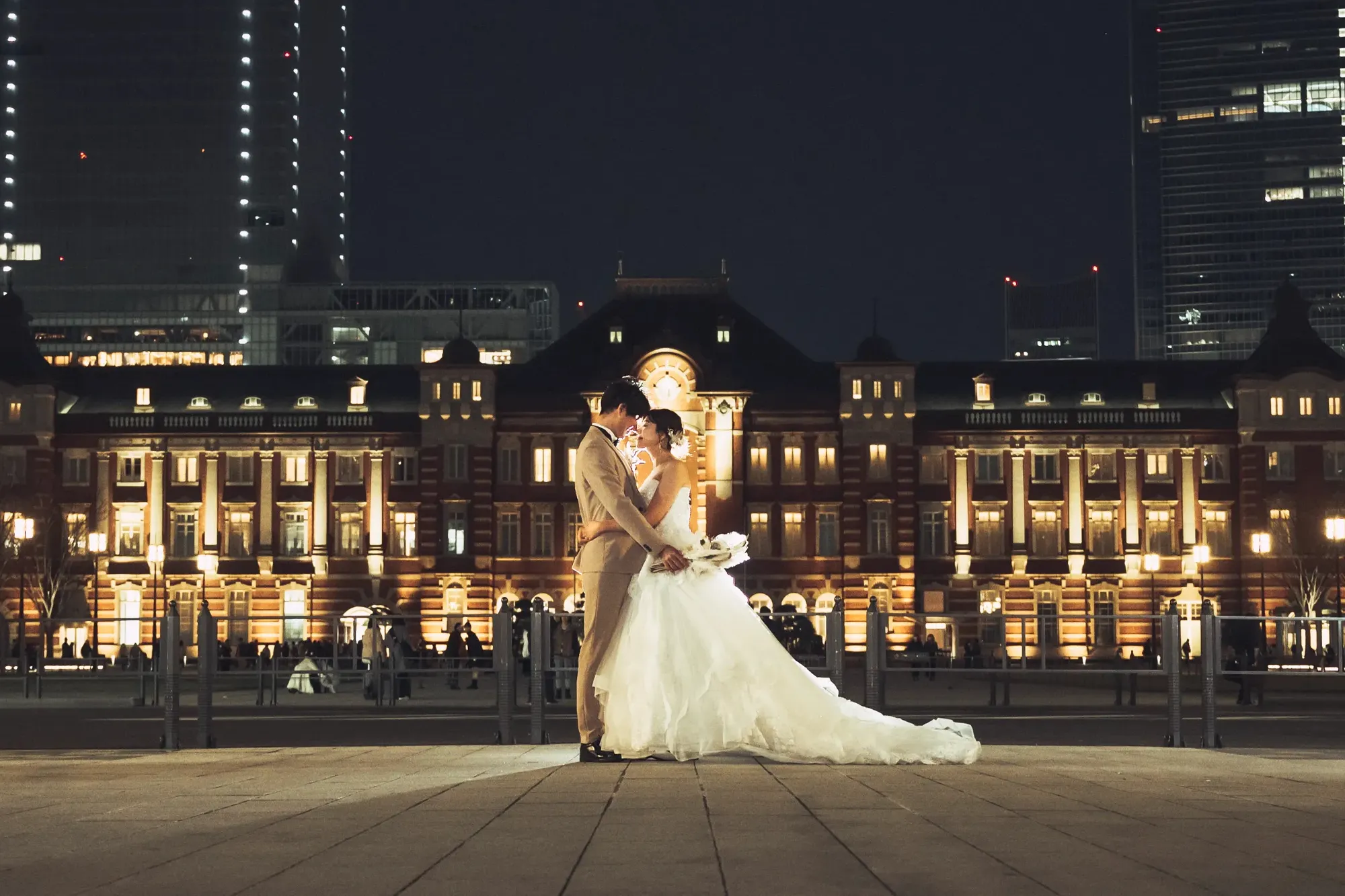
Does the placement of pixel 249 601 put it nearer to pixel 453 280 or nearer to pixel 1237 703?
pixel 1237 703

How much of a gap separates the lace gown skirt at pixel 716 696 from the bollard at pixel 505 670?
14.4 ft

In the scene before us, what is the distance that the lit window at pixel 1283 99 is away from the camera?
159 metres

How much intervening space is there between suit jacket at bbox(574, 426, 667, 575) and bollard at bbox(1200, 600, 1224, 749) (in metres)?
5.61

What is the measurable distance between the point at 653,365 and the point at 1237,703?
138ft

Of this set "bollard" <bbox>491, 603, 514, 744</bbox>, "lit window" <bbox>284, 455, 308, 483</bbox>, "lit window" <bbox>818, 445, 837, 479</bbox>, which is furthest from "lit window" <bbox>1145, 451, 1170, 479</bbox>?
"bollard" <bbox>491, 603, 514, 744</bbox>

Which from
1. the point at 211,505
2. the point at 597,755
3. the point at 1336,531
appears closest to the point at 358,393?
the point at 211,505

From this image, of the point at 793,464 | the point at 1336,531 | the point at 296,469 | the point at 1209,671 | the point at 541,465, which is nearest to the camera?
the point at 1209,671

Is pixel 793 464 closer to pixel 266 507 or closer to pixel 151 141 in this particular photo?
pixel 266 507

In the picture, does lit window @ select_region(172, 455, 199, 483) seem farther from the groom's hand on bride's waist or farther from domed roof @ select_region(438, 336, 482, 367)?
the groom's hand on bride's waist

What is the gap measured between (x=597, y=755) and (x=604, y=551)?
127cm

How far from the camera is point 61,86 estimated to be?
13612 centimetres

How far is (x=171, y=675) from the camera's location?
16.6 metres

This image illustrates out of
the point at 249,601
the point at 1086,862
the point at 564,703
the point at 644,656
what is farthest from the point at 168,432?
the point at 1086,862

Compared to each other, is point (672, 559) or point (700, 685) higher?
point (672, 559)
